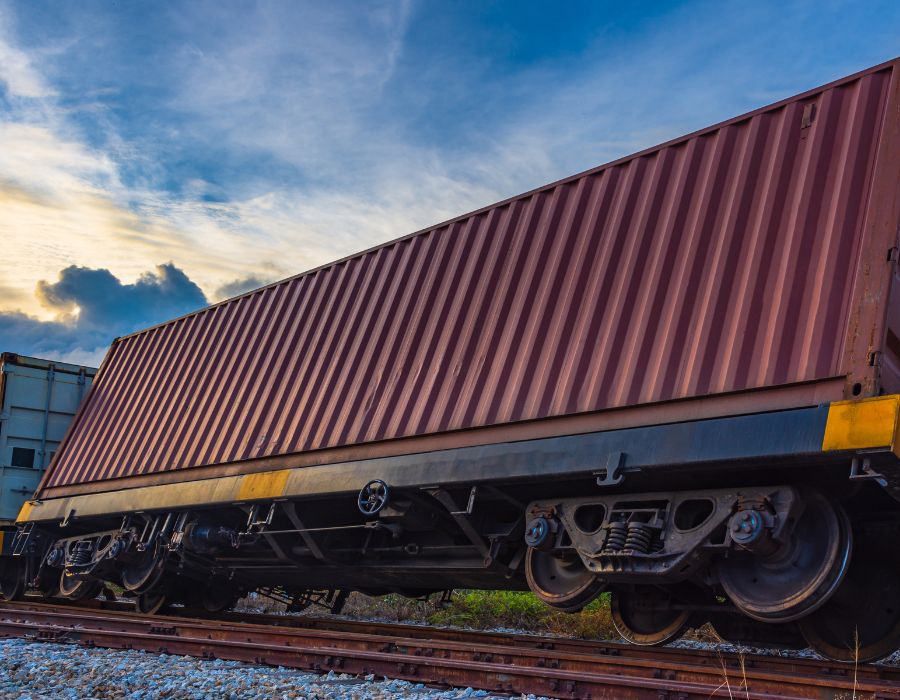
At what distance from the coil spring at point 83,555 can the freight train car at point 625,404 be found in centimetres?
211

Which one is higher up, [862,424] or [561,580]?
[862,424]

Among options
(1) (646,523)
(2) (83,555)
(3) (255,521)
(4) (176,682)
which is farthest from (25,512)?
(1) (646,523)

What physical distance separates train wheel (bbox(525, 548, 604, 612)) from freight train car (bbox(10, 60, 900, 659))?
20mm

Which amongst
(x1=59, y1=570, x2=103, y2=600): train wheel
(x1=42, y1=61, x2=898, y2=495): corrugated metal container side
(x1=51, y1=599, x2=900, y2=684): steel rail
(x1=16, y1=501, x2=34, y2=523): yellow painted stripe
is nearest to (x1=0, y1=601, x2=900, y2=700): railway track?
(x1=51, y1=599, x2=900, y2=684): steel rail

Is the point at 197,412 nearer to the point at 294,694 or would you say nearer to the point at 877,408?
the point at 294,694

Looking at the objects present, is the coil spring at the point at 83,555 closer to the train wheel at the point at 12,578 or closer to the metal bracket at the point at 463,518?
the train wheel at the point at 12,578

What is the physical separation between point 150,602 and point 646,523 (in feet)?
28.4

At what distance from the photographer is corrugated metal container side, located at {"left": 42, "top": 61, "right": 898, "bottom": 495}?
5840 millimetres

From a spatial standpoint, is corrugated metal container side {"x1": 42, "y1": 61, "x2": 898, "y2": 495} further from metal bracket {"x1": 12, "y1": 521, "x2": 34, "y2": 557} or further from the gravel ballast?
metal bracket {"x1": 12, "y1": 521, "x2": 34, "y2": 557}

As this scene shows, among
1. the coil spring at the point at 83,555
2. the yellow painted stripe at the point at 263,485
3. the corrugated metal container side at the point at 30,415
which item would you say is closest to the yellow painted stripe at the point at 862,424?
the yellow painted stripe at the point at 263,485

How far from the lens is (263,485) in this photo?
9539mm

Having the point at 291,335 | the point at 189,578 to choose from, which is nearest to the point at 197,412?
the point at 291,335

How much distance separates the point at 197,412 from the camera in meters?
11.6

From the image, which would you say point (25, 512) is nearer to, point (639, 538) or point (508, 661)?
point (508, 661)
